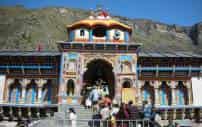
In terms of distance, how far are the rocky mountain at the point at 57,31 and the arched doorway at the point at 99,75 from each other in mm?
50224

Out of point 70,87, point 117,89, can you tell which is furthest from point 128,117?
point 70,87

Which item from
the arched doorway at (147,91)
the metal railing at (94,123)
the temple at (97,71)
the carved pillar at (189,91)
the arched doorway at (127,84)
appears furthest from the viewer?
the arched doorway at (147,91)

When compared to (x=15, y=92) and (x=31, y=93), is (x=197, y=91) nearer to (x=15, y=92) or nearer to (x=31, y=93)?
(x=31, y=93)

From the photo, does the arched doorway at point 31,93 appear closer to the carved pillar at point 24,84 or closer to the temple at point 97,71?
the temple at point 97,71

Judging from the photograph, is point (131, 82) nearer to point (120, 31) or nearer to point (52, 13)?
point (120, 31)

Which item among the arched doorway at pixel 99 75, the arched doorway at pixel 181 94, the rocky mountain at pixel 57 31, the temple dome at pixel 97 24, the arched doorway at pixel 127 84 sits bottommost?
the arched doorway at pixel 181 94

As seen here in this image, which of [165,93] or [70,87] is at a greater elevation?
[70,87]

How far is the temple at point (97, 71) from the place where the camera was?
84.7ft

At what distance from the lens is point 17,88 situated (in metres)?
27.7

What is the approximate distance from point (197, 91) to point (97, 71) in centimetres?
957

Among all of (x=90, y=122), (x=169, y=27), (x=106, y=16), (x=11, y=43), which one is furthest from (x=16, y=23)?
(x=90, y=122)

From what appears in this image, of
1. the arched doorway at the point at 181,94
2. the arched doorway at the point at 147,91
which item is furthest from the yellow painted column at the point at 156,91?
the arched doorway at the point at 181,94

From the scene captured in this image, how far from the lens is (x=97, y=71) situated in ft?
92.1

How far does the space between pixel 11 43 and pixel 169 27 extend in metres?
68.8
